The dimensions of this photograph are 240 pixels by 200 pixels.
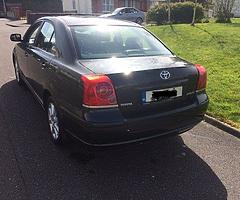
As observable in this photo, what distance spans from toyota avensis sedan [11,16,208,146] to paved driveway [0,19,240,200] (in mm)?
285

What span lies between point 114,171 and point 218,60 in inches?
240

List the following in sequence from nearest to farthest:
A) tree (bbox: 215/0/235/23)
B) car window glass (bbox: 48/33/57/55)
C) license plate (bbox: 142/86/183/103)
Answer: license plate (bbox: 142/86/183/103)
car window glass (bbox: 48/33/57/55)
tree (bbox: 215/0/235/23)

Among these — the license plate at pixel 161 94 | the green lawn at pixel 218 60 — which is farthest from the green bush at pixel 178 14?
the license plate at pixel 161 94

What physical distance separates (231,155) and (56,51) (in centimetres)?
253

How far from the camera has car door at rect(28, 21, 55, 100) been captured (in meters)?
4.43

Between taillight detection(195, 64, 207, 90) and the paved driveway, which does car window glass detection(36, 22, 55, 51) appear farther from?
taillight detection(195, 64, 207, 90)

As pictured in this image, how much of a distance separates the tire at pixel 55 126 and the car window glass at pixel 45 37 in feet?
2.65

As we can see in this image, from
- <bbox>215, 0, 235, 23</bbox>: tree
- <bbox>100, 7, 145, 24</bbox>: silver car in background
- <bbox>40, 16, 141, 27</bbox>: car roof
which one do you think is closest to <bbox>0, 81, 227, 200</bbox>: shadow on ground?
<bbox>40, 16, 141, 27</bbox>: car roof

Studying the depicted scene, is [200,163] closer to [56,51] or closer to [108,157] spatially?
[108,157]

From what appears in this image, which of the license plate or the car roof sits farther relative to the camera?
the car roof

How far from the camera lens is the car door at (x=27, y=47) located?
17.9 feet

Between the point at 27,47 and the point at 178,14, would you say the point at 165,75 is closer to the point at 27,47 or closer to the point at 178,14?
the point at 27,47

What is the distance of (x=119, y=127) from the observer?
3.28 meters

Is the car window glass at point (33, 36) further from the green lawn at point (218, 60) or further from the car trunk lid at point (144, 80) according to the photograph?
the green lawn at point (218, 60)
